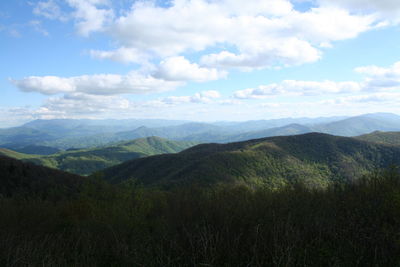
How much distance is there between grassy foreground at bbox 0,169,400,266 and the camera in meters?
4.16

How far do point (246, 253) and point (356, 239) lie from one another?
7.33 ft

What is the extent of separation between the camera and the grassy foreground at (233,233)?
13.6 ft

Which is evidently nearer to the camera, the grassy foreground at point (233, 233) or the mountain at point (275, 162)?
the grassy foreground at point (233, 233)

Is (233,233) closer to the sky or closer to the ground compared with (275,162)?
closer to the sky

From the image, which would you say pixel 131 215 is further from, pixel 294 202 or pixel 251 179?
pixel 251 179

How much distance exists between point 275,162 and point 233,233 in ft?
395

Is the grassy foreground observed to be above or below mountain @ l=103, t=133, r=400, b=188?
above

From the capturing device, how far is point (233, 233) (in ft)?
17.2

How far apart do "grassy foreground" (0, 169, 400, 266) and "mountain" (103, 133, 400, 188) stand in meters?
80.0

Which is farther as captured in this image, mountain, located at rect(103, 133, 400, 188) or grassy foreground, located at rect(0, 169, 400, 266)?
mountain, located at rect(103, 133, 400, 188)

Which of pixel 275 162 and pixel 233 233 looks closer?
pixel 233 233

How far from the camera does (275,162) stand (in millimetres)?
118688

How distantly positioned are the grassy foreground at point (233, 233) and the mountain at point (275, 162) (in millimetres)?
80003

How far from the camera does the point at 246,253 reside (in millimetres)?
4270
